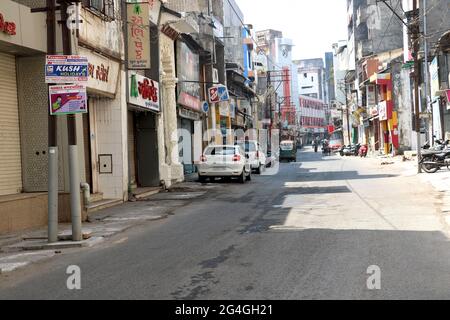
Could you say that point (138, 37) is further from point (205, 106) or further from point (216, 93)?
point (216, 93)

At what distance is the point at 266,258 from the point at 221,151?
16.2 m

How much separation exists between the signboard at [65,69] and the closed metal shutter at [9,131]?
10.9 ft

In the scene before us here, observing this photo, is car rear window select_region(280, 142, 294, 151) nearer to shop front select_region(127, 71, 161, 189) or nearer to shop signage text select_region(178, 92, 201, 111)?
shop signage text select_region(178, 92, 201, 111)

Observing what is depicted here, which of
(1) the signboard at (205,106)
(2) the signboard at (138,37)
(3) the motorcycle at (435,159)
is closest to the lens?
(2) the signboard at (138,37)

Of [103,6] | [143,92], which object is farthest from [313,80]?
[103,6]

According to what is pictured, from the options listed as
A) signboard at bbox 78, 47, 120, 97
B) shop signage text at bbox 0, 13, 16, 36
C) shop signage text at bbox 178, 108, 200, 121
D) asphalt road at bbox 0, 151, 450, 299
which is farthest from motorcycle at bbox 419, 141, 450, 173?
shop signage text at bbox 0, 13, 16, 36

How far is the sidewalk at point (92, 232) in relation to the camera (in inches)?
354

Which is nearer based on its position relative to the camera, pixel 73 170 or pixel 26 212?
pixel 73 170

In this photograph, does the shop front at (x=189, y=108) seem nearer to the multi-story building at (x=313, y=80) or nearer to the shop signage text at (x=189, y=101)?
the shop signage text at (x=189, y=101)

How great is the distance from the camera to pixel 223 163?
23.7 meters

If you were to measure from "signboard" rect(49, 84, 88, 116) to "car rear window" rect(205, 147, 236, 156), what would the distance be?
46.5 feet

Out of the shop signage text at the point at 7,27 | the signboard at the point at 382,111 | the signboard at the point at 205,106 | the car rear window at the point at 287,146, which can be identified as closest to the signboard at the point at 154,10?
the signboard at the point at 205,106

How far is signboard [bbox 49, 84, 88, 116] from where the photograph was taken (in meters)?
9.76
